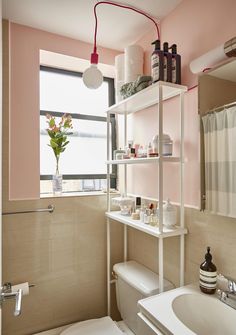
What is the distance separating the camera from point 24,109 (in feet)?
5.08

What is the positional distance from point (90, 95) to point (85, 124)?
10.3 inches

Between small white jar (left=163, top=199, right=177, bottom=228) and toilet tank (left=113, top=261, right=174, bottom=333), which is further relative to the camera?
toilet tank (left=113, top=261, right=174, bottom=333)

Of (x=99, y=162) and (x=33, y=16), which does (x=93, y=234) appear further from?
(x=33, y=16)

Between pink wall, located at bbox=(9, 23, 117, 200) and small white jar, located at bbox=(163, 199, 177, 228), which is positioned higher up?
pink wall, located at bbox=(9, 23, 117, 200)

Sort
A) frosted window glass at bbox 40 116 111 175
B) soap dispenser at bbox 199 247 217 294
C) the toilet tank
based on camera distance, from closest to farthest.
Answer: soap dispenser at bbox 199 247 217 294, the toilet tank, frosted window glass at bbox 40 116 111 175

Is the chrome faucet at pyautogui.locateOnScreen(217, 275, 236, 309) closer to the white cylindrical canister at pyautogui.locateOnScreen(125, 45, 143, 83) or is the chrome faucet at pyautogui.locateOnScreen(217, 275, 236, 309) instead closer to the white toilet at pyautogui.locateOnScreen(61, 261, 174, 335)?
the white toilet at pyautogui.locateOnScreen(61, 261, 174, 335)

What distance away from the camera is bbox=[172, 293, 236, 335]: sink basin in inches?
37.6

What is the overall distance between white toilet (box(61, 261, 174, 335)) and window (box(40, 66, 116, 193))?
758 millimetres

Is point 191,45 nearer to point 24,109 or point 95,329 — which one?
point 24,109

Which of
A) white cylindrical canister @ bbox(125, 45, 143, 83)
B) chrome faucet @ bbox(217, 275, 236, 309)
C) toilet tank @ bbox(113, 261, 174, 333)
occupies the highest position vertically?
white cylindrical canister @ bbox(125, 45, 143, 83)

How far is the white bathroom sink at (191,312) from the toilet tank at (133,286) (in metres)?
0.25

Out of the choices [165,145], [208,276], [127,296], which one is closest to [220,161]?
[165,145]

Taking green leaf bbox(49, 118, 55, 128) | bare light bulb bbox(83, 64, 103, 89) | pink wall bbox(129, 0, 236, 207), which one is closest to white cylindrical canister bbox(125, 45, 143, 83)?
pink wall bbox(129, 0, 236, 207)

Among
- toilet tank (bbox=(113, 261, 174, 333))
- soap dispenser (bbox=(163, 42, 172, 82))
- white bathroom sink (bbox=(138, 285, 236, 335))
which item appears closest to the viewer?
white bathroom sink (bbox=(138, 285, 236, 335))
